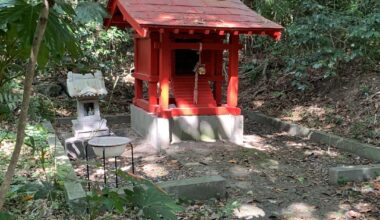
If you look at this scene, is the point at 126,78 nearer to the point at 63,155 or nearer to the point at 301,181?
the point at 63,155

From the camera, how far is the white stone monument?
6.64 meters

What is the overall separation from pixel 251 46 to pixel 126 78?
4.29m

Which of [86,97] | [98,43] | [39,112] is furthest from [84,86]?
[98,43]

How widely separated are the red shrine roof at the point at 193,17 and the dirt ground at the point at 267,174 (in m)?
1.86

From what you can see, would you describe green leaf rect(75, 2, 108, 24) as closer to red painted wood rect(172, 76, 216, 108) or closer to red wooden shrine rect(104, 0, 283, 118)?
red wooden shrine rect(104, 0, 283, 118)

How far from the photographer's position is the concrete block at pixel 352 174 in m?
4.95

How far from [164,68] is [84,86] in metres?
1.33

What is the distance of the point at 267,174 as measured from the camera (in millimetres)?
5434

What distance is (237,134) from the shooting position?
7109 millimetres

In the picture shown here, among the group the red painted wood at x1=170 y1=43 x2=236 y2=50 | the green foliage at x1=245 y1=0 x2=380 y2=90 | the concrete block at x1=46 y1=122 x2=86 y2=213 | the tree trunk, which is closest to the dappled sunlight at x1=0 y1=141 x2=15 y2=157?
the concrete block at x1=46 y1=122 x2=86 y2=213

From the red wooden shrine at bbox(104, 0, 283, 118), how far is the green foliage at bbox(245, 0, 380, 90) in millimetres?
1465

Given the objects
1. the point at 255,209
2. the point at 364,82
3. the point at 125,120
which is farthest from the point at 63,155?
the point at 364,82

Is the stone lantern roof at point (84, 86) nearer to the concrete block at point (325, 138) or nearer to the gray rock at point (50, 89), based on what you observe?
the concrete block at point (325, 138)

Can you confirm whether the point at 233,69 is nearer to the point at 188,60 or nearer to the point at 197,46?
the point at 197,46
